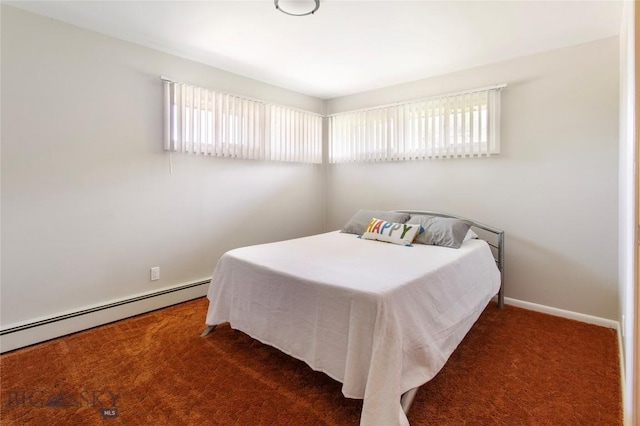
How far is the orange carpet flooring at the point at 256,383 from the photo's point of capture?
1.62 meters

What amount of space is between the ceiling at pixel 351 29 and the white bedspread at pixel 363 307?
178cm

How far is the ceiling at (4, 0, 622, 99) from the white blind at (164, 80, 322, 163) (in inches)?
15.9

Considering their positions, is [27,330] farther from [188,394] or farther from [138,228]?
[188,394]

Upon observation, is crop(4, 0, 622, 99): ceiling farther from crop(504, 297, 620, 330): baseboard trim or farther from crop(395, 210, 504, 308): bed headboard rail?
crop(504, 297, 620, 330): baseboard trim

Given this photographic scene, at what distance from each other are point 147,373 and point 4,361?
1.01 metres

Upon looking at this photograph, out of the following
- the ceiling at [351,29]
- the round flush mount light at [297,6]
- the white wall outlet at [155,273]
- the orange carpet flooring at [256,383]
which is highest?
the ceiling at [351,29]

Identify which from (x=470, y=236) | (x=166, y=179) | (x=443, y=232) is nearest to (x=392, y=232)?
(x=443, y=232)

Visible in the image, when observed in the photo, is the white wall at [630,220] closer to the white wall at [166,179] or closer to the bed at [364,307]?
the bed at [364,307]

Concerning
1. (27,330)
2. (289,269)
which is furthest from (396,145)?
(27,330)

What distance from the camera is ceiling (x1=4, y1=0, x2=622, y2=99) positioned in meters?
2.23

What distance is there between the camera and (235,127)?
345cm

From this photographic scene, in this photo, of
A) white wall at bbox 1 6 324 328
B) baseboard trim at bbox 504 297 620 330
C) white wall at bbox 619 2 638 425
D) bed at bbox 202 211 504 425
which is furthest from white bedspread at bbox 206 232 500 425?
white wall at bbox 1 6 324 328

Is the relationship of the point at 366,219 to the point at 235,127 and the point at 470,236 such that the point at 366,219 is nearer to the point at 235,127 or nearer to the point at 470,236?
the point at 470,236

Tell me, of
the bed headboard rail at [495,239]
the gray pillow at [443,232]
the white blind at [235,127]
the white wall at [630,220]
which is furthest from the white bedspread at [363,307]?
the white blind at [235,127]
